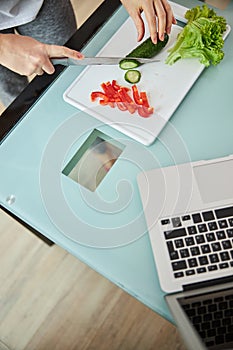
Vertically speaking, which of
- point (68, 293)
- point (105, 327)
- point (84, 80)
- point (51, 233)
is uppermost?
point (84, 80)

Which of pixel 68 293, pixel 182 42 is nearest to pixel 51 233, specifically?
pixel 182 42

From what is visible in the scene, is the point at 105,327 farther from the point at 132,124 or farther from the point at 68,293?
the point at 132,124

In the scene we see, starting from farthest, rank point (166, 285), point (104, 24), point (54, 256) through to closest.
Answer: point (54, 256)
point (104, 24)
point (166, 285)

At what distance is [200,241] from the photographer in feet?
2.88

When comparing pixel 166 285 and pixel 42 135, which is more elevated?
pixel 42 135

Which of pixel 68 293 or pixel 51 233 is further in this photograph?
pixel 68 293

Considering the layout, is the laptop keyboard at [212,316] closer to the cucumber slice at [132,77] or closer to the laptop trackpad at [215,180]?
the laptop trackpad at [215,180]

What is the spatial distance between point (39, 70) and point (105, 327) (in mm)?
848

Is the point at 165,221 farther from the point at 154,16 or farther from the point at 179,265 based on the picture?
the point at 154,16

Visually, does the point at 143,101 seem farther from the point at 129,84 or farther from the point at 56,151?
the point at 56,151

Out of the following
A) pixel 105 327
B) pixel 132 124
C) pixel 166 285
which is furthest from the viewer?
pixel 105 327

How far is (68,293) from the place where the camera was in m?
1.55

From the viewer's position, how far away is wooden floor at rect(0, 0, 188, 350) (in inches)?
58.3

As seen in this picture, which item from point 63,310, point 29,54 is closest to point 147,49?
point 29,54
